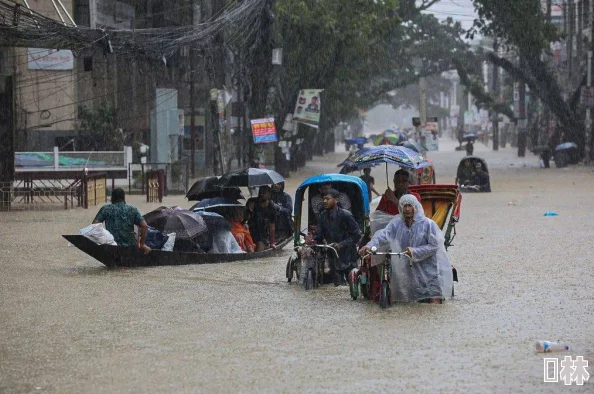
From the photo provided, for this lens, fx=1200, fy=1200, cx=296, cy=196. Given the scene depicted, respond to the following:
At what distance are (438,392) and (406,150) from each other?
32.9 ft

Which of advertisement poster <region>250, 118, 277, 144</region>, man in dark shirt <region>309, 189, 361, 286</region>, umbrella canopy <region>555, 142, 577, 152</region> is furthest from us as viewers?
umbrella canopy <region>555, 142, 577, 152</region>

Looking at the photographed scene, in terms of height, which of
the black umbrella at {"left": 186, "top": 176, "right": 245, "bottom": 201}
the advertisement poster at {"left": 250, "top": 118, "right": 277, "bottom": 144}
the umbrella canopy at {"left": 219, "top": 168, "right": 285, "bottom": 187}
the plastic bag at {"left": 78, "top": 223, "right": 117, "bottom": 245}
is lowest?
the plastic bag at {"left": 78, "top": 223, "right": 117, "bottom": 245}

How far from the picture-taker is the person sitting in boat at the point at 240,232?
56.7 ft

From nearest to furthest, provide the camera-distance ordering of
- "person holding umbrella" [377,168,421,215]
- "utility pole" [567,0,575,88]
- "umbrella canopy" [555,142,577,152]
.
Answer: "person holding umbrella" [377,168,421,215] → "umbrella canopy" [555,142,577,152] → "utility pole" [567,0,575,88]

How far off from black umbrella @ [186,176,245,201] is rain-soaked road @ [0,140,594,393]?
4.99ft

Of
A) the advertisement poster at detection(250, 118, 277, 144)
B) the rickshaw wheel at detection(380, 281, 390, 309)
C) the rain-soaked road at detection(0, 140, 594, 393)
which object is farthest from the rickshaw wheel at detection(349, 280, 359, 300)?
the advertisement poster at detection(250, 118, 277, 144)

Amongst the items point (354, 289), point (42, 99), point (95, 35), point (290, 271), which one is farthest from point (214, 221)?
point (42, 99)

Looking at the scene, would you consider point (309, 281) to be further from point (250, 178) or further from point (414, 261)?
point (250, 178)

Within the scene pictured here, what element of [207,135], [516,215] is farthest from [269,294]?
[207,135]

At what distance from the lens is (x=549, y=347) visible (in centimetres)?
938

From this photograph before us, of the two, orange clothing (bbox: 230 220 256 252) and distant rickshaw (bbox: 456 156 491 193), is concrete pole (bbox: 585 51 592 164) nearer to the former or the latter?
distant rickshaw (bbox: 456 156 491 193)

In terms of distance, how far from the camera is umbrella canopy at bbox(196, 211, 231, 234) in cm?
1673

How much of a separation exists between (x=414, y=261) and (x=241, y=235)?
5.55 meters

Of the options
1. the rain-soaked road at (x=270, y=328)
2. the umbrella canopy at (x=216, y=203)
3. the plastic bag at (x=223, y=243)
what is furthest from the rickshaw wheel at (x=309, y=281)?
the umbrella canopy at (x=216, y=203)
